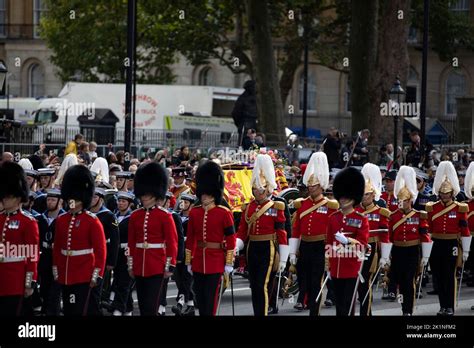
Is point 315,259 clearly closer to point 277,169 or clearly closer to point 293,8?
point 277,169

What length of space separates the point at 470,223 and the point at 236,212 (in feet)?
10.1

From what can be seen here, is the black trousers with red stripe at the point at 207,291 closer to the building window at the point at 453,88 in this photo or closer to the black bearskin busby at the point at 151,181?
the black bearskin busby at the point at 151,181

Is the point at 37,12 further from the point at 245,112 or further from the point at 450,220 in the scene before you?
the point at 450,220

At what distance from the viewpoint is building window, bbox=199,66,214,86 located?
59.9 metres

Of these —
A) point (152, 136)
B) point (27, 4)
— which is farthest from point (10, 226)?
point (27, 4)

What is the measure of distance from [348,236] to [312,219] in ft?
4.65

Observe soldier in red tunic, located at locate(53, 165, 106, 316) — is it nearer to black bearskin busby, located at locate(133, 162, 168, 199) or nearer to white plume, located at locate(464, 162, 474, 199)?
black bearskin busby, located at locate(133, 162, 168, 199)

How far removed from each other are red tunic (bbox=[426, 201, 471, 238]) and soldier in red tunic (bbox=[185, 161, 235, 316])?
385 centimetres

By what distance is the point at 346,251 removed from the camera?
560 inches

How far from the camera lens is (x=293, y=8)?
142 ft

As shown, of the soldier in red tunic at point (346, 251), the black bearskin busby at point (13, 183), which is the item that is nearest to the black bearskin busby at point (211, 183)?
the soldier in red tunic at point (346, 251)

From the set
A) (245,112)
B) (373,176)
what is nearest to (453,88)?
(245,112)

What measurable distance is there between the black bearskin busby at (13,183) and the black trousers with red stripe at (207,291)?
6.35 feet

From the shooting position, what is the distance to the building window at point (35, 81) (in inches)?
2382
